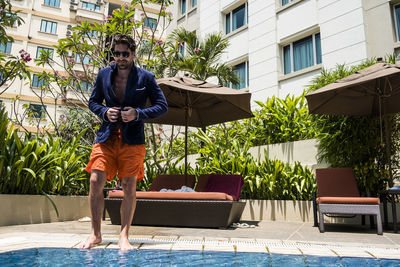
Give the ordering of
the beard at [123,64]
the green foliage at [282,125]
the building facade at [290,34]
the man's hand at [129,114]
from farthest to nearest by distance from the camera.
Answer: the building facade at [290,34]
the green foliage at [282,125]
the beard at [123,64]
the man's hand at [129,114]

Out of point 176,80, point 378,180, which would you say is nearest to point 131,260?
point 176,80

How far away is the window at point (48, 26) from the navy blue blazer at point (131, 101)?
27662 mm

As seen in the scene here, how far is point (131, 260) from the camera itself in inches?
77.4

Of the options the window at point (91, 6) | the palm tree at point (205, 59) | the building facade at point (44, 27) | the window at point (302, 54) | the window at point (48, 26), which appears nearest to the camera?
the palm tree at point (205, 59)

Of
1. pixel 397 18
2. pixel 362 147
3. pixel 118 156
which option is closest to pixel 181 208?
pixel 118 156

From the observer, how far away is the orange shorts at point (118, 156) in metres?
2.62

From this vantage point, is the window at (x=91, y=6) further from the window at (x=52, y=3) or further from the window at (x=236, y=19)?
the window at (x=236, y=19)

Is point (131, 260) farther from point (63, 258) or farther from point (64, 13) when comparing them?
point (64, 13)

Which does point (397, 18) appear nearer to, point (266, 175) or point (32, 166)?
point (266, 175)

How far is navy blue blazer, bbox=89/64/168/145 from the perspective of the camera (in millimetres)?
2635

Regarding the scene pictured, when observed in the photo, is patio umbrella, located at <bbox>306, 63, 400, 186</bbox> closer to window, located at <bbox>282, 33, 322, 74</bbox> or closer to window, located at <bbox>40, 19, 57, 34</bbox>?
window, located at <bbox>282, 33, 322, 74</bbox>

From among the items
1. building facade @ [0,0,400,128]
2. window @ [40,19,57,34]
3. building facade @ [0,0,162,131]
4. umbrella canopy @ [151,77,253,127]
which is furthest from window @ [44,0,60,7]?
umbrella canopy @ [151,77,253,127]

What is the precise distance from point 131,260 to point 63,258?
1.42ft

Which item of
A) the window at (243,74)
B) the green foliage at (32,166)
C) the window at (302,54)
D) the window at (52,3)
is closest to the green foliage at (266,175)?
the green foliage at (32,166)
